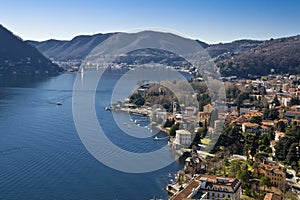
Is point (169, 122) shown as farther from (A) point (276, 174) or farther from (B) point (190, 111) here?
(A) point (276, 174)

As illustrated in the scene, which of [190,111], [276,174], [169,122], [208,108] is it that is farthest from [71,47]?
[276,174]

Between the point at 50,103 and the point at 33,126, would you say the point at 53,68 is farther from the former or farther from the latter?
the point at 33,126

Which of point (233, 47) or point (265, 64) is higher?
point (233, 47)

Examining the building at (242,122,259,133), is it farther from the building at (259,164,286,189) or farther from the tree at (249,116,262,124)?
the building at (259,164,286,189)

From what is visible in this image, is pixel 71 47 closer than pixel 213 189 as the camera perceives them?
No

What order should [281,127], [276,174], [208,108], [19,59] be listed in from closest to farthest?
[276,174]
[281,127]
[208,108]
[19,59]

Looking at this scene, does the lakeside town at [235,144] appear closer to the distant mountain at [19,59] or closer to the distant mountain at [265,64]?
the distant mountain at [265,64]

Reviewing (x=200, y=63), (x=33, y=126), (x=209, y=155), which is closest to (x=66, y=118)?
(x=33, y=126)

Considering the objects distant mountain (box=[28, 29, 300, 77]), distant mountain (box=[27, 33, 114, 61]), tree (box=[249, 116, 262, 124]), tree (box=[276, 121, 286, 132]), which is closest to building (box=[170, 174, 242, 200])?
tree (box=[276, 121, 286, 132])
